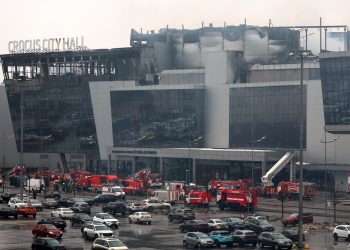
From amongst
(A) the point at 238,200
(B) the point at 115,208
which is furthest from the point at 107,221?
(A) the point at 238,200

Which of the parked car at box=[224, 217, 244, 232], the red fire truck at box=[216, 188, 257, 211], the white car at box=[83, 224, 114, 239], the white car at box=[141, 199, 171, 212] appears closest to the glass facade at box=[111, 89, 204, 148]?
the red fire truck at box=[216, 188, 257, 211]

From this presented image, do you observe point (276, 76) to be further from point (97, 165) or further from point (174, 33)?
point (97, 165)

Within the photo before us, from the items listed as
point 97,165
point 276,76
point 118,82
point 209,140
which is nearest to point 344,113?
point 276,76

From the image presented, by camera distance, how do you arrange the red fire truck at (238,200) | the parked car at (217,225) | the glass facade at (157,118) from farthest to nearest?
the glass facade at (157,118) → the red fire truck at (238,200) → the parked car at (217,225)

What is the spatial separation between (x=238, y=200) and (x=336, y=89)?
97.0 ft

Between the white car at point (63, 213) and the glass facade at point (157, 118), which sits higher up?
the glass facade at point (157, 118)

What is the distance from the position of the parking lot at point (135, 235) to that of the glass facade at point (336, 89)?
34.4m

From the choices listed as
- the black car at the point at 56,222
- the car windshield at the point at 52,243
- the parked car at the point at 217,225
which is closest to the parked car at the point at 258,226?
the parked car at the point at 217,225

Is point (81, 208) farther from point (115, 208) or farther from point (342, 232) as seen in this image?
point (342, 232)

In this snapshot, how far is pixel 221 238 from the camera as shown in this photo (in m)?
72.1

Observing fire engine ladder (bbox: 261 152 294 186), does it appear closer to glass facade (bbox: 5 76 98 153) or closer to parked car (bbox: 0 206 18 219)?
glass facade (bbox: 5 76 98 153)

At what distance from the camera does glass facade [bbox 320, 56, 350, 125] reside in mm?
125500

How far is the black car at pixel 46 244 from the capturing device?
64750 millimetres

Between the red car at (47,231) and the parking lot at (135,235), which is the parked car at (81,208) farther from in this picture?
the red car at (47,231)
